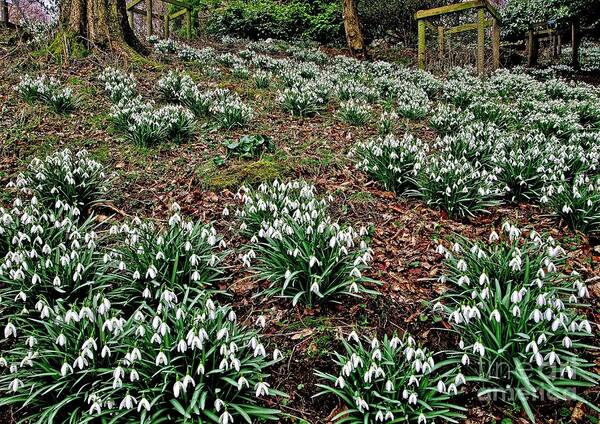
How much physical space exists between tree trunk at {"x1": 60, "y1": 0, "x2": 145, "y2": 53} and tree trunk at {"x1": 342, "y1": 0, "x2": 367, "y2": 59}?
7589mm

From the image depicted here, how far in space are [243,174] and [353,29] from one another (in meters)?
10.7

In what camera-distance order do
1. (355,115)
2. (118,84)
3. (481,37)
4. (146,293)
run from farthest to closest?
(481,37)
(118,84)
(355,115)
(146,293)

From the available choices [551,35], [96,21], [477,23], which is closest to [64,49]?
[96,21]

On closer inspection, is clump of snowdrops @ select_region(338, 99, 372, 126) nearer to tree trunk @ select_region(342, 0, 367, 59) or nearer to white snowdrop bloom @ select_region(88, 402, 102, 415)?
white snowdrop bloom @ select_region(88, 402, 102, 415)

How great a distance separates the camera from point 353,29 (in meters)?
13.6

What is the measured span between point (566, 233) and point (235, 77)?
694 cm

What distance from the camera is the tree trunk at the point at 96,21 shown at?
7406 mm

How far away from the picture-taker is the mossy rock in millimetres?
4551

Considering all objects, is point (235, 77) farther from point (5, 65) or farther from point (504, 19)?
point (504, 19)

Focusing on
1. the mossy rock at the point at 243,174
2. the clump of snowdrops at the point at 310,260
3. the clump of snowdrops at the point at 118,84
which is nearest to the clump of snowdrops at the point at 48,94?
the clump of snowdrops at the point at 118,84

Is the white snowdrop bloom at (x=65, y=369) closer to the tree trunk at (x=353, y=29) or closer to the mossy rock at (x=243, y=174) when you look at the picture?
the mossy rock at (x=243, y=174)

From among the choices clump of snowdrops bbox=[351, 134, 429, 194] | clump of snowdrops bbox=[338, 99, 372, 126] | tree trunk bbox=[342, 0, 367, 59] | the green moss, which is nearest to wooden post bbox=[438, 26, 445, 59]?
tree trunk bbox=[342, 0, 367, 59]

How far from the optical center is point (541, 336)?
6.88ft

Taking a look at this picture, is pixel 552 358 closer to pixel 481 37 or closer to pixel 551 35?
pixel 481 37
